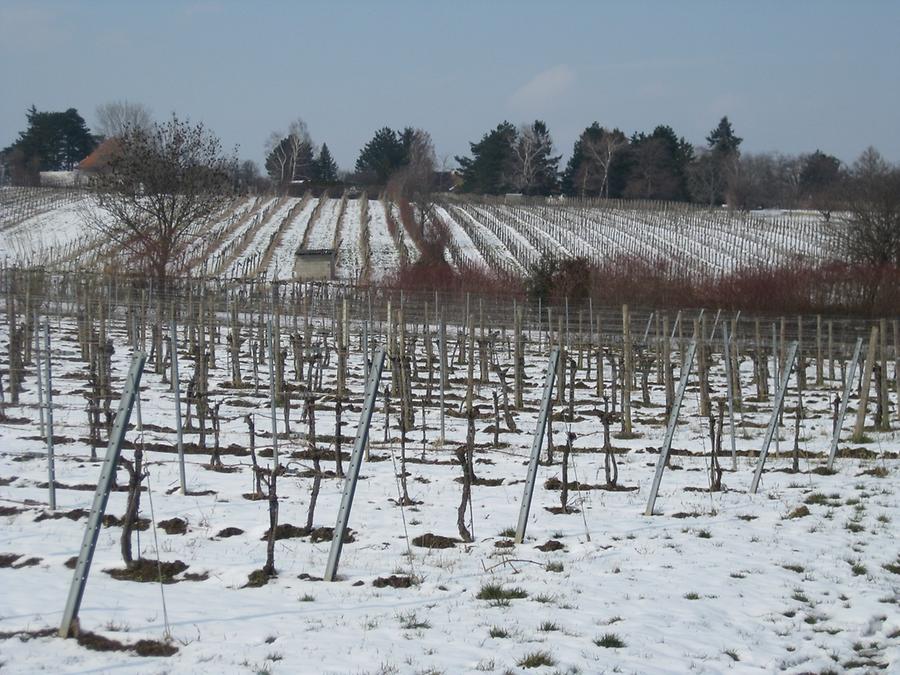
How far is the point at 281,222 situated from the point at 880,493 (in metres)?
45.8

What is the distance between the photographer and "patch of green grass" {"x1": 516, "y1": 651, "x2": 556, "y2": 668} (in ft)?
15.4

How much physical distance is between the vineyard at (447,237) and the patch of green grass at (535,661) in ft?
105

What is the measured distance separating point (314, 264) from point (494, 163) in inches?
1448

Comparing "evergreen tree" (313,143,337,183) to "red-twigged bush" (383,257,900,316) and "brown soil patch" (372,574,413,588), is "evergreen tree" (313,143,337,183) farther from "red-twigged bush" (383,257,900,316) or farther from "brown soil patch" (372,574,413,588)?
Result: "brown soil patch" (372,574,413,588)

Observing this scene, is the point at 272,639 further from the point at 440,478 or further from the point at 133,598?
the point at 440,478

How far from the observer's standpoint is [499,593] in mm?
5859

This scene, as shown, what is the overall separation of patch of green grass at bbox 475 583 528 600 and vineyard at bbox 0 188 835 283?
30998 millimetres

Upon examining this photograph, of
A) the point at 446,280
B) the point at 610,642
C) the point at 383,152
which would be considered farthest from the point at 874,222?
the point at 383,152

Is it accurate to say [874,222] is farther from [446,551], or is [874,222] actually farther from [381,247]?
[446,551]

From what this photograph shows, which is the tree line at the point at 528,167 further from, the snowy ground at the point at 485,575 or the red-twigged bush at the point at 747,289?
the snowy ground at the point at 485,575

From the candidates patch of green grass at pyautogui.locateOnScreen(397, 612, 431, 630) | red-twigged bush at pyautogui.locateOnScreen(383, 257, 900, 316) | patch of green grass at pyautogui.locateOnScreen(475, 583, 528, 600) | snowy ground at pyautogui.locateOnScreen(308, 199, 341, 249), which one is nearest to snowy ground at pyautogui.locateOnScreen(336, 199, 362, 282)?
snowy ground at pyautogui.locateOnScreen(308, 199, 341, 249)

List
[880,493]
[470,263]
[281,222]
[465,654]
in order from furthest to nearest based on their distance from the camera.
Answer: [281,222] < [470,263] < [880,493] < [465,654]

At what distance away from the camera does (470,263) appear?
42.5 metres

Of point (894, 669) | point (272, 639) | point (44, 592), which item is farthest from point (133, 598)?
point (894, 669)
